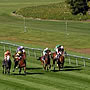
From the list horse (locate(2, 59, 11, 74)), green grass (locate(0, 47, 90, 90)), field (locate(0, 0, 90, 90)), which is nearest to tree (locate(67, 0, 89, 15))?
field (locate(0, 0, 90, 90))

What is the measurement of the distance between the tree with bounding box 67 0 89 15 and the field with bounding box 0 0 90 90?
252 inches

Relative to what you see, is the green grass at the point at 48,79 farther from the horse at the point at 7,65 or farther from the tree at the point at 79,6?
the tree at the point at 79,6

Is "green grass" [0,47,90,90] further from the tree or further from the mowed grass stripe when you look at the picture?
the tree

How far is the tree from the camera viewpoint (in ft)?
213

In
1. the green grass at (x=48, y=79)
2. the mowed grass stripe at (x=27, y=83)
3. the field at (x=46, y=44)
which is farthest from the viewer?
the field at (x=46, y=44)

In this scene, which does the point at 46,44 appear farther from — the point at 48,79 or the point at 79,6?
the point at 79,6

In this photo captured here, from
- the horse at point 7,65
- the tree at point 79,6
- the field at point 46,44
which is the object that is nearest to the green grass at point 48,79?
the field at point 46,44

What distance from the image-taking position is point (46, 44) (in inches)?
1475

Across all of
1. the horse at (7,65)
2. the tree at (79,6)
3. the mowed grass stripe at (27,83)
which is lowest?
the mowed grass stripe at (27,83)

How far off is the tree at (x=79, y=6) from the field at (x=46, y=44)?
6.40 meters

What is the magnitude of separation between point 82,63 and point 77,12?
4063cm

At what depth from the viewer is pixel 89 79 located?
2125cm

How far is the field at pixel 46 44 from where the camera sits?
20.0 m

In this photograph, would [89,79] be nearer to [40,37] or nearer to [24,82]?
[24,82]
